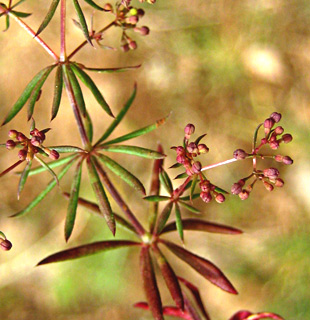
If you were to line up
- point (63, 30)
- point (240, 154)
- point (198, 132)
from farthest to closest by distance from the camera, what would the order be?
1. point (198, 132)
2. point (63, 30)
3. point (240, 154)

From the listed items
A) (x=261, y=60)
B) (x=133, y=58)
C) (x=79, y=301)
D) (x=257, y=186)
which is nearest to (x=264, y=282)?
(x=257, y=186)

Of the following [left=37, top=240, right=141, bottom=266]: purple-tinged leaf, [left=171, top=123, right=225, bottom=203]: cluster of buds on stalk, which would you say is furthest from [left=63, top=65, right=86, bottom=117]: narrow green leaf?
[left=37, top=240, right=141, bottom=266]: purple-tinged leaf

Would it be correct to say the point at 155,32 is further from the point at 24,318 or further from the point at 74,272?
the point at 24,318

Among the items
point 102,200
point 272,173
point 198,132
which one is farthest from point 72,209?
point 198,132

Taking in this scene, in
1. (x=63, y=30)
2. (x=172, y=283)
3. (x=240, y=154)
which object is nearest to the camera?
(x=240, y=154)

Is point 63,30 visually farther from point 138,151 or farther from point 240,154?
point 240,154

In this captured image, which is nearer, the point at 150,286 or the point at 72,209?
the point at 72,209
